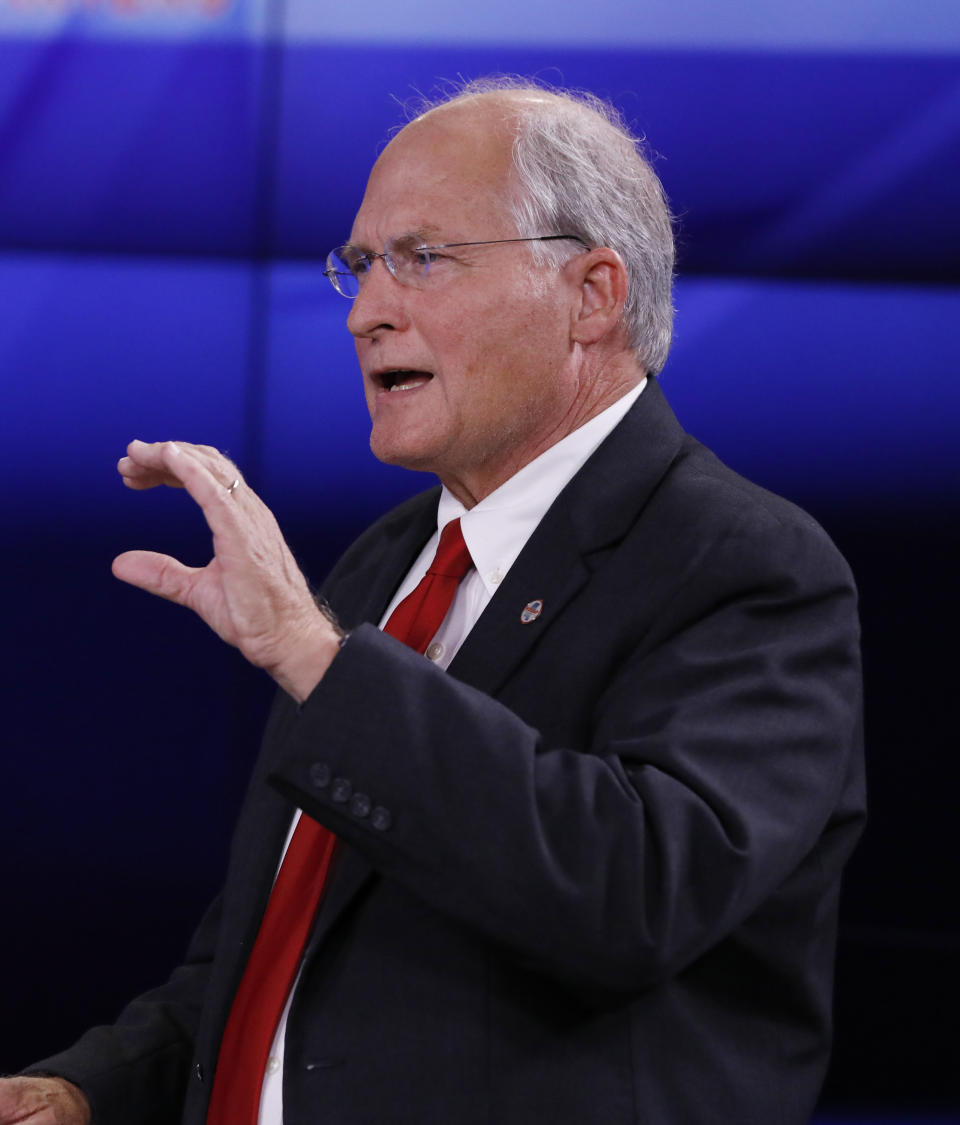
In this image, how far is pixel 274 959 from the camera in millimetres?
1368

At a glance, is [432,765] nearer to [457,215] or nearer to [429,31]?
[457,215]

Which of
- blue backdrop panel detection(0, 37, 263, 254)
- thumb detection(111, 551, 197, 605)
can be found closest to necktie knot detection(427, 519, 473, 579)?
thumb detection(111, 551, 197, 605)

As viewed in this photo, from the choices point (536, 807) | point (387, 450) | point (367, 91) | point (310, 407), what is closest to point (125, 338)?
point (310, 407)

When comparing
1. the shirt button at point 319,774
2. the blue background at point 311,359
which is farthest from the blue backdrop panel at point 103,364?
the shirt button at point 319,774

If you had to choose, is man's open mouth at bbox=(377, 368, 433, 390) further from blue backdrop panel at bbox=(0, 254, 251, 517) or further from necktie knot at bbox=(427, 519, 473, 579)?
blue backdrop panel at bbox=(0, 254, 251, 517)

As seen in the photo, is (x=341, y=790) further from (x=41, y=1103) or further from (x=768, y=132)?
(x=768, y=132)

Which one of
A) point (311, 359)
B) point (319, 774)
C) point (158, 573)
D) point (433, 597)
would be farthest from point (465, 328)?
point (311, 359)

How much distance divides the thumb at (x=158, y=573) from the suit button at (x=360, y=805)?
258 millimetres

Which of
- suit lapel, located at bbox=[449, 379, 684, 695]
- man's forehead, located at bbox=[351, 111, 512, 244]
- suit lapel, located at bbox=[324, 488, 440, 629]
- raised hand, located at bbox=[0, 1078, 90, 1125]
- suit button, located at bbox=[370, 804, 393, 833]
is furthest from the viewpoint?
suit lapel, located at bbox=[324, 488, 440, 629]

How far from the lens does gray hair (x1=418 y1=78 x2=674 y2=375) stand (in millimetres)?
1541

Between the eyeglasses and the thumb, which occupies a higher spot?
the eyeglasses

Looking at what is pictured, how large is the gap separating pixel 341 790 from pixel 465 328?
631 mm

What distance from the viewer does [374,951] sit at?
1.24 m

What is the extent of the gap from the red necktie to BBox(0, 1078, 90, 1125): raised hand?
0.63 ft
